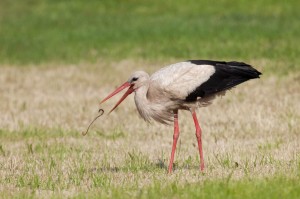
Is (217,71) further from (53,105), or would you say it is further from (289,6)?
(289,6)

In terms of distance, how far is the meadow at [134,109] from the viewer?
9164 mm

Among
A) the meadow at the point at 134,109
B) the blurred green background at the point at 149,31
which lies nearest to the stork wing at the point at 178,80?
the meadow at the point at 134,109

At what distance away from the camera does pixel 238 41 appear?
2556 cm

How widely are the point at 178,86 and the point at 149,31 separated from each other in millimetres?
18739

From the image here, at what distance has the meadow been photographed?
9.16 meters

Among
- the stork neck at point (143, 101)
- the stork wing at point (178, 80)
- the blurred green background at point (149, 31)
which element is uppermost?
the blurred green background at point (149, 31)

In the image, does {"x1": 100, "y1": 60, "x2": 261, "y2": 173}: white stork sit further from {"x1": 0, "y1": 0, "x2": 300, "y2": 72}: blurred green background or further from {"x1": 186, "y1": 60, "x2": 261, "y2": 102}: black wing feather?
{"x1": 0, "y1": 0, "x2": 300, "y2": 72}: blurred green background

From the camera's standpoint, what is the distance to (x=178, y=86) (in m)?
9.95

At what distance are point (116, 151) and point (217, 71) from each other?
97.6 inches

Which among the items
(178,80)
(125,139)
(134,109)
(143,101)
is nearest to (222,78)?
(178,80)

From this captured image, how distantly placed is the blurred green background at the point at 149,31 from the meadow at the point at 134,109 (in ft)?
0.19

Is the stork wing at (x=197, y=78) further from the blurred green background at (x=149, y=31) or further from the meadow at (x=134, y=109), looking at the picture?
the blurred green background at (x=149, y=31)

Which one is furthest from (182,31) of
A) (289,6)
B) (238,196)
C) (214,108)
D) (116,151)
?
(238,196)

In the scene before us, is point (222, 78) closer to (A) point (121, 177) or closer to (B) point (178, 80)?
(B) point (178, 80)
